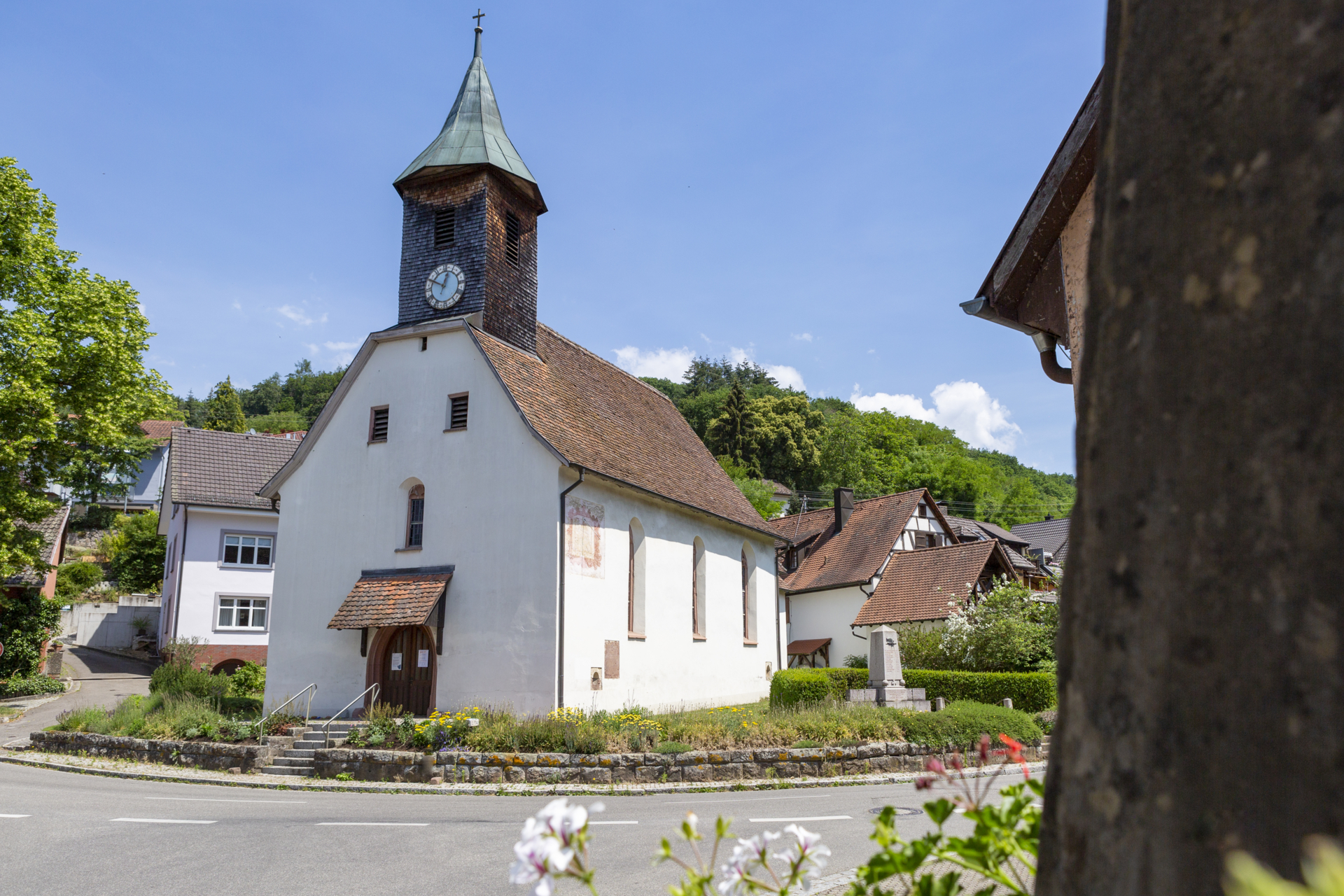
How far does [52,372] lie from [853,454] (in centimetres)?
6116

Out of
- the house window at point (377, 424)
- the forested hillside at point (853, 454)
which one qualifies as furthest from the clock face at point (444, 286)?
the forested hillside at point (853, 454)

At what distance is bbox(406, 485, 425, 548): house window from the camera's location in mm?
21500

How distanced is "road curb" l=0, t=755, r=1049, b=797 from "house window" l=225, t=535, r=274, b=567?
2104 centimetres

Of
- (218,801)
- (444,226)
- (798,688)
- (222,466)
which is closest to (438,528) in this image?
(444,226)

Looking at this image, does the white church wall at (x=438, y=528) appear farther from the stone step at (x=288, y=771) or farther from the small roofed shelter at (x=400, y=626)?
the stone step at (x=288, y=771)

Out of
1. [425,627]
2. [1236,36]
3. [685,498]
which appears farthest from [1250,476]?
[685,498]

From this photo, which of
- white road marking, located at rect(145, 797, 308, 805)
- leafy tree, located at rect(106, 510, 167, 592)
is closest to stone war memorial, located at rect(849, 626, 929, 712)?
white road marking, located at rect(145, 797, 308, 805)

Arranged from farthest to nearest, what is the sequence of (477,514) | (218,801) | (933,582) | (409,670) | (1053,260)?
1. (933,582)
2. (409,670)
3. (477,514)
4. (218,801)
5. (1053,260)

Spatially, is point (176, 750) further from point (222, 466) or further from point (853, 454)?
point (853, 454)

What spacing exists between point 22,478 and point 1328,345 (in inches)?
1303

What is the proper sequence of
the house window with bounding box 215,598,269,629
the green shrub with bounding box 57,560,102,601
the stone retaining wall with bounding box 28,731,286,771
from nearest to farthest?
the stone retaining wall with bounding box 28,731,286,771 → the house window with bounding box 215,598,269,629 → the green shrub with bounding box 57,560,102,601

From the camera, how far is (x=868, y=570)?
3709 cm

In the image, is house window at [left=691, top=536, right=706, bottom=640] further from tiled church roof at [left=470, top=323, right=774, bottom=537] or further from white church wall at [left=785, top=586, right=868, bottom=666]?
white church wall at [left=785, top=586, right=868, bottom=666]

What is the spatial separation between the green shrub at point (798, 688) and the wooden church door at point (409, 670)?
8424 mm
